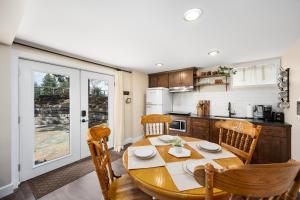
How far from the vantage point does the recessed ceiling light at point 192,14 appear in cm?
143

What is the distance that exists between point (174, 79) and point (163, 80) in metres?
0.39

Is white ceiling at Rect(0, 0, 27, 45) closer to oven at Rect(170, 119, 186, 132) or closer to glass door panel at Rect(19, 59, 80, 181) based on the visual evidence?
glass door panel at Rect(19, 59, 80, 181)

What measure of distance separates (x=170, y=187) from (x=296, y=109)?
2.57m

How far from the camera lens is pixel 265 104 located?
3123 millimetres

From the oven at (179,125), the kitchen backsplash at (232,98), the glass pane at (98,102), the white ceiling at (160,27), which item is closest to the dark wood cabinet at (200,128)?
the oven at (179,125)

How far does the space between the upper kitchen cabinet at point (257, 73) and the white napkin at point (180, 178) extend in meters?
3.11

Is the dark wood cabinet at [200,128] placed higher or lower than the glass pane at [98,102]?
lower

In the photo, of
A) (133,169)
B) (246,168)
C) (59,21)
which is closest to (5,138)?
(59,21)

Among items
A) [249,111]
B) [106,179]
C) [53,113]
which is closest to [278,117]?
[249,111]

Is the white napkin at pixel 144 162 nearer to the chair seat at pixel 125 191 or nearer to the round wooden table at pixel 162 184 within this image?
the round wooden table at pixel 162 184

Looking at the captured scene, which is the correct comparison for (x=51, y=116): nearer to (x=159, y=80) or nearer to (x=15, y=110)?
(x=15, y=110)

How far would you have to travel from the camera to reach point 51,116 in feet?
8.71

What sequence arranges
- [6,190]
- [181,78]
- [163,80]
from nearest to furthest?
[6,190]
[181,78]
[163,80]

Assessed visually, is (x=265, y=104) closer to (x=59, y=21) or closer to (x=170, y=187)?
(x=170, y=187)
